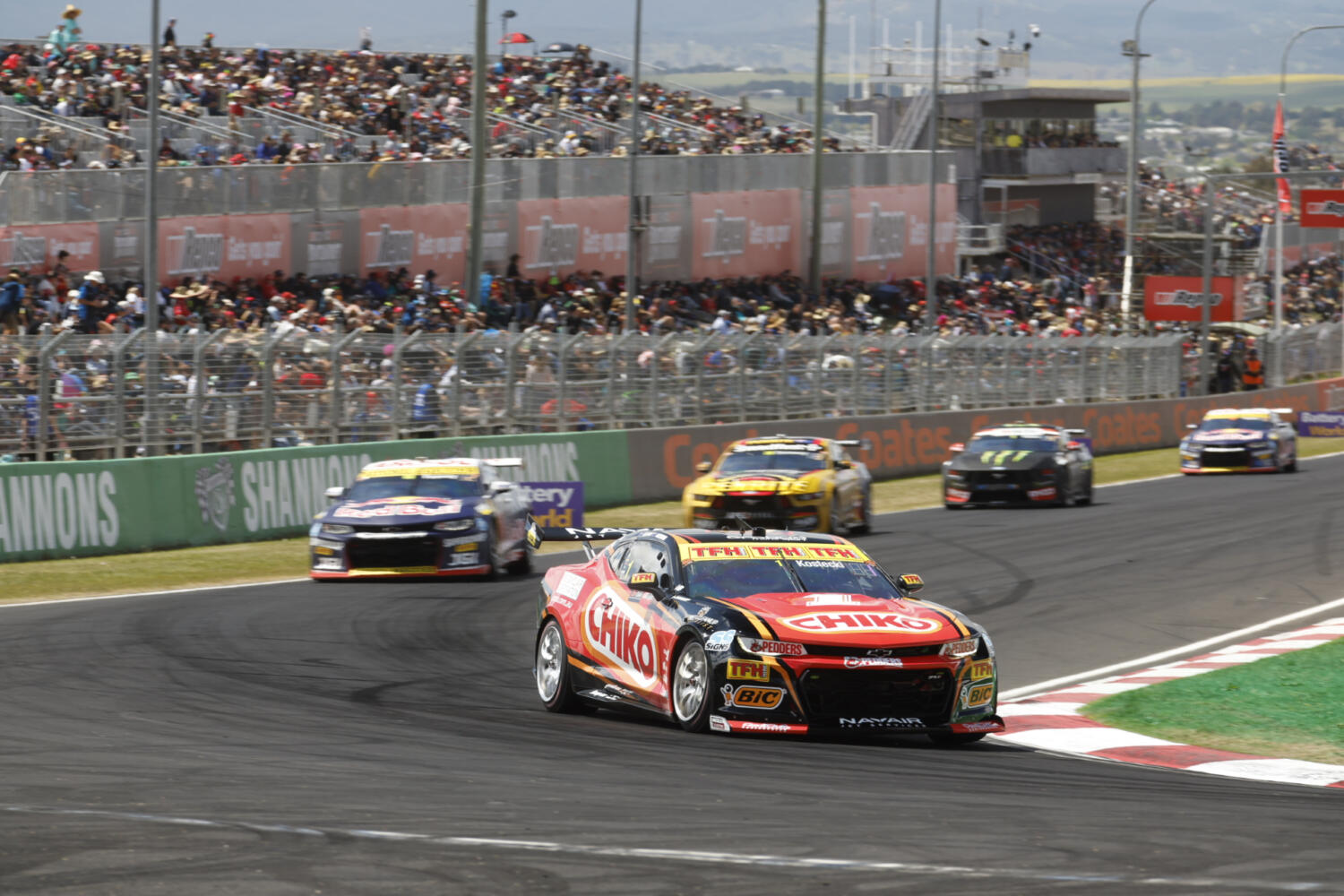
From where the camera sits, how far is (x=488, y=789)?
7887mm

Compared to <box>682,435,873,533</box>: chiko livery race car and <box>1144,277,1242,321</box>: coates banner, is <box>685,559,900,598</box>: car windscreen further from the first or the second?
<box>1144,277,1242,321</box>: coates banner

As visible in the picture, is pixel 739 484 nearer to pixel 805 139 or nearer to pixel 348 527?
pixel 348 527

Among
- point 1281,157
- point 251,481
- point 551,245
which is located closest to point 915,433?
point 551,245

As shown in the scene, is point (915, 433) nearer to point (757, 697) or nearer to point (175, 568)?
point (175, 568)

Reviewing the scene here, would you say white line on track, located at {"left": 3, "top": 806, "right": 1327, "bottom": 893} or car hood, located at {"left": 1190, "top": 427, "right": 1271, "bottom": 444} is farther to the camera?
car hood, located at {"left": 1190, "top": 427, "right": 1271, "bottom": 444}

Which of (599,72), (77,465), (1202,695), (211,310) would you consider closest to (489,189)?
(599,72)

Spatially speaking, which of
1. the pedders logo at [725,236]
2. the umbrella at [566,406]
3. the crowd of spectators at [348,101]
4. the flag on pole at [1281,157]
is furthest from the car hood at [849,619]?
the flag on pole at [1281,157]

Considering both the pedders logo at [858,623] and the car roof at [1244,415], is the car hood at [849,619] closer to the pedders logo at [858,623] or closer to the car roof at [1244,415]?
the pedders logo at [858,623]

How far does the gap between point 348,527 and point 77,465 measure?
14.2 feet

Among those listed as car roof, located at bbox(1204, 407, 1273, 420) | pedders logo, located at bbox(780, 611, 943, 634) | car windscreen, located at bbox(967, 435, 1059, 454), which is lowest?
car windscreen, located at bbox(967, 435, 1059, 454)

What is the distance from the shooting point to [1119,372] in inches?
1781

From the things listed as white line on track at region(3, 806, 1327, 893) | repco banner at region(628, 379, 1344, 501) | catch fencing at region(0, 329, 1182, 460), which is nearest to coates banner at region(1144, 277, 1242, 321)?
repco banner at region(628, 379, 1344, 501)

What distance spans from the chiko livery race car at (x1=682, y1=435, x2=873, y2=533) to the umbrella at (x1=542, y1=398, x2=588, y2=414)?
3970mm

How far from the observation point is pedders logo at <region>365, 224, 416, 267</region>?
36.6 metres
